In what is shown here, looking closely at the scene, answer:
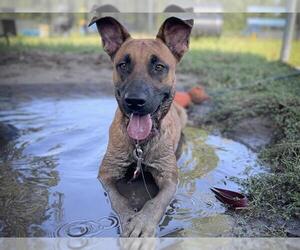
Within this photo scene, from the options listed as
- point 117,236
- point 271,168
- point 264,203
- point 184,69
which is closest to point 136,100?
point 117,236

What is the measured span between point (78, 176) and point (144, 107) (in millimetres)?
1300

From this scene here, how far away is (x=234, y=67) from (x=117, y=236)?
7.07m

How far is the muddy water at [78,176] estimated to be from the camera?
324 cm

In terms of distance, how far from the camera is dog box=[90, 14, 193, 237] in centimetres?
349

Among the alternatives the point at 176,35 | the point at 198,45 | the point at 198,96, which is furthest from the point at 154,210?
the point at 198,45

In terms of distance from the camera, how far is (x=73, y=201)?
3701mm

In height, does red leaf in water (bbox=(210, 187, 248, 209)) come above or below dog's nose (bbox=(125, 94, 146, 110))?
below

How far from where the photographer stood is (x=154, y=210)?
334cm

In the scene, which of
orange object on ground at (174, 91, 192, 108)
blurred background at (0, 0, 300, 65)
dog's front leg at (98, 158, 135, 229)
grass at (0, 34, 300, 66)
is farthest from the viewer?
grass at (0, 34, 300, 66)

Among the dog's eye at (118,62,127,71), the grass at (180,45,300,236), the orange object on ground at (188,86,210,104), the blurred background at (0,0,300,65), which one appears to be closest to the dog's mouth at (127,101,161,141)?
the dog's eye at (118,62,127,71)

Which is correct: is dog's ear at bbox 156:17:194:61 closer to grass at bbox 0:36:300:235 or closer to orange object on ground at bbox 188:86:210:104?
grass at bbox 0:36:300:235

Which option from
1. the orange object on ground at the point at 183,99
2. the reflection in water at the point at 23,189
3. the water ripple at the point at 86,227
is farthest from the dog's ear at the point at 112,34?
the orange object on ground at the point at 183,99

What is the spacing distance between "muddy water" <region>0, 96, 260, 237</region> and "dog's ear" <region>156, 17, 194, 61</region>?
1373 millimetres

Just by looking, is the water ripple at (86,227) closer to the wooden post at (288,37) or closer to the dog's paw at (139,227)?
the dog's paw at (139,227)
